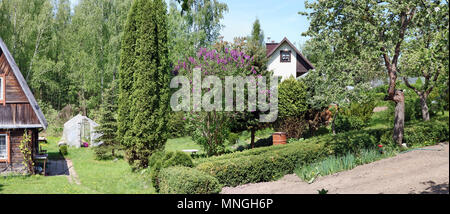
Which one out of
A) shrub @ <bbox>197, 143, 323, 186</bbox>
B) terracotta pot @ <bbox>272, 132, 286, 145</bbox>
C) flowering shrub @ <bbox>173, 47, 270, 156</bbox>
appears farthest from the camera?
terracotta pot @ <bbox>272, 132, 286, 145</bbox>

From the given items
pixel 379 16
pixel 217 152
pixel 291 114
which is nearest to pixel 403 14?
pixel 379 16

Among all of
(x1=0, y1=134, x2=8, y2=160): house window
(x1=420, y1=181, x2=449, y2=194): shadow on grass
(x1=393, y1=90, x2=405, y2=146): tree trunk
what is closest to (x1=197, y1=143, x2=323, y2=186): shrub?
(x1=393, y1=90, x2=405, y2=146): tree trunk

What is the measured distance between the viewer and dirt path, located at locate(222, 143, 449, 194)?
8.95m

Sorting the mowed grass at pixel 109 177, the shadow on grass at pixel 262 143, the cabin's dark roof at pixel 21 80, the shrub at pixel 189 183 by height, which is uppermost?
the cabin's dark roof at pixel 21 80

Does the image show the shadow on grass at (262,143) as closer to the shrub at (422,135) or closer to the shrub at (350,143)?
the shrub at (350,143)

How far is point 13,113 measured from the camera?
698 inches

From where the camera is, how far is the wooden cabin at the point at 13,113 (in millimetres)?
17547

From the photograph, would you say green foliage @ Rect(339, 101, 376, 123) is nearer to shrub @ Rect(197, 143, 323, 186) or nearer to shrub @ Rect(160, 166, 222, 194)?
shrub @ Rect(197, 143, 323, 186)

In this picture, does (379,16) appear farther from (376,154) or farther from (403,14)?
(376,154)

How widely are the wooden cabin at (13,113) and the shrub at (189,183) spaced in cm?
969

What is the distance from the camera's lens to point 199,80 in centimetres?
1831

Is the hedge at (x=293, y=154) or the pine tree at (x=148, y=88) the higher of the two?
the pine tree at (x=148, y=88)

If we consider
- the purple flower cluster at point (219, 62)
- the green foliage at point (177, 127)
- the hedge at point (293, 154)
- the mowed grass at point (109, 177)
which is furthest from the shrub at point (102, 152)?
the hedge at point (293, 154)

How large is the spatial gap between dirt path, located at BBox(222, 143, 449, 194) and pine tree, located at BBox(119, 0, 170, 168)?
641 centimetres
